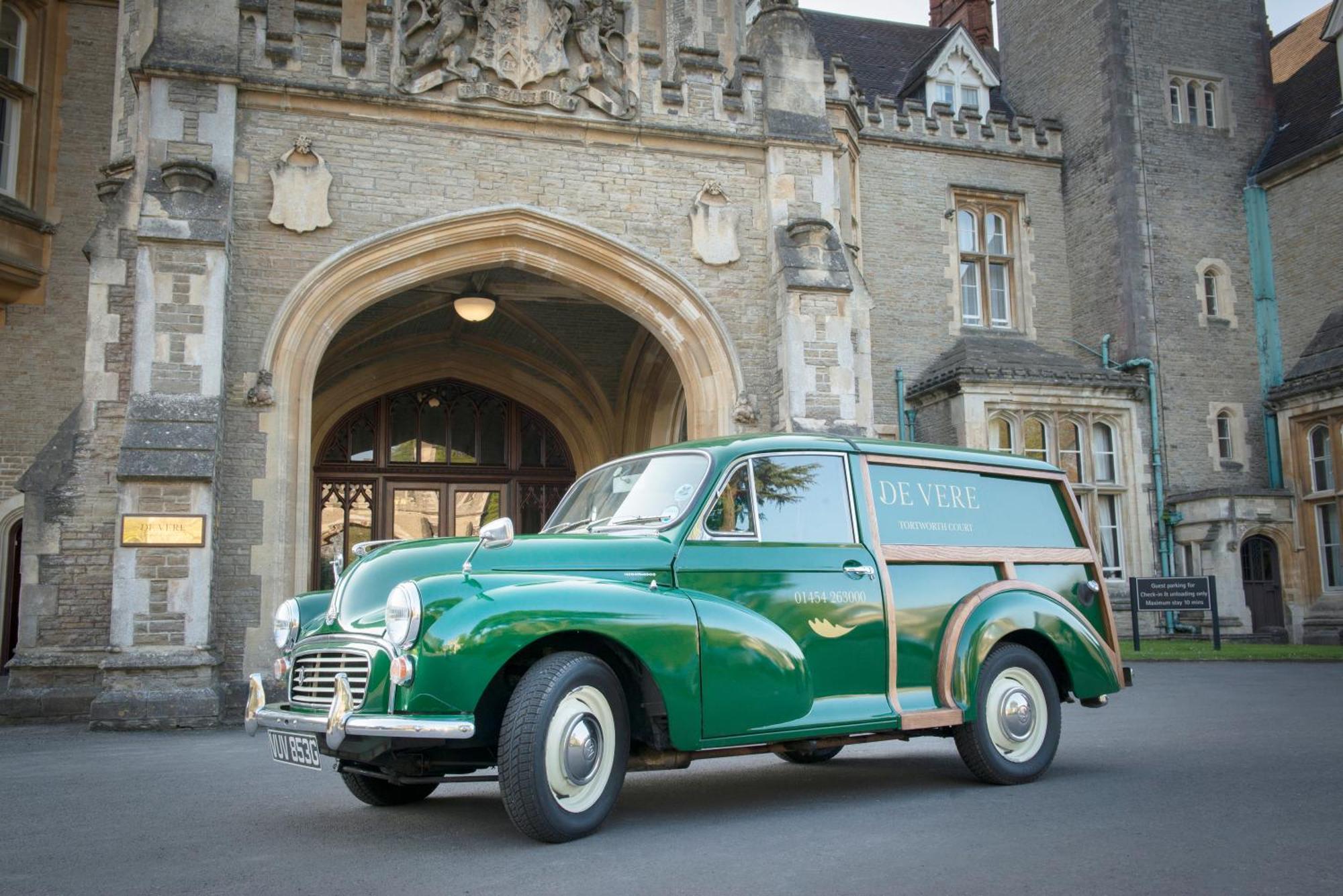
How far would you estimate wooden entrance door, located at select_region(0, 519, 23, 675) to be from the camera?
16.6 m

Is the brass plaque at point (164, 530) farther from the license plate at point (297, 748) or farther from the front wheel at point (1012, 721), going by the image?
the front wheel at point (1012, 721)

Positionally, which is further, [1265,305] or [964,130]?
[964,130]

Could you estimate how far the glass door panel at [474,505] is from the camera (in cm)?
1866

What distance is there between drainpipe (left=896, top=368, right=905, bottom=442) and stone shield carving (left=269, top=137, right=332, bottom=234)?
449 inches

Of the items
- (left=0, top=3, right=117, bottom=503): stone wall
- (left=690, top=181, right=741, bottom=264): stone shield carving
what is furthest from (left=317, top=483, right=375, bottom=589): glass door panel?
(left=690, top=181, right=741, bottom=264): stone shield carving

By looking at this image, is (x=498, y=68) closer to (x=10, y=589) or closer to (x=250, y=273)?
(x=250, y=273)

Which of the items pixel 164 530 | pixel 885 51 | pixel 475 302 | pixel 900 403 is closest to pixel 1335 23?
pixel 885 51

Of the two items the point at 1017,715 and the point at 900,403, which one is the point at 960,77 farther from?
the point at 1017,715

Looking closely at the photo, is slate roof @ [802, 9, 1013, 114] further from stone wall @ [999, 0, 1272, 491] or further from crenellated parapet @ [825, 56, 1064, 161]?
stone wall @ [999, 0, 1272, 491]

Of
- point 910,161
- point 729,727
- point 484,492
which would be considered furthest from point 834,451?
point 910,161

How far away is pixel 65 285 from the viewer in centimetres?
1681

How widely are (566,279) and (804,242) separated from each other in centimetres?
273

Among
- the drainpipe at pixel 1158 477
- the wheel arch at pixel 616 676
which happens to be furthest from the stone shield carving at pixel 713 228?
the drainpipe at pixel 1158 477

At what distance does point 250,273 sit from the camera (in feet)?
38.5
